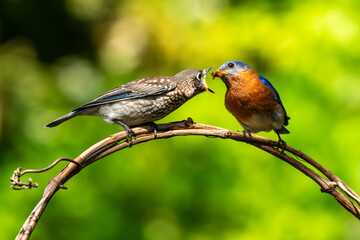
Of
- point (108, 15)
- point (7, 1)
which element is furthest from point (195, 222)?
point (7, 1)

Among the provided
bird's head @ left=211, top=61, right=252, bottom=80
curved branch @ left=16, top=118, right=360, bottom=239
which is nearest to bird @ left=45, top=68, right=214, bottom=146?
bird's head @ left=211, top=61, right=252, bottom=80

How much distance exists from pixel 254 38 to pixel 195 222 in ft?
7.22

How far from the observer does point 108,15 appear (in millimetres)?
6867

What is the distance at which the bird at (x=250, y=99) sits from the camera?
2893 mm

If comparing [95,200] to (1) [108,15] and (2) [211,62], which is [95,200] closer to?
(2) [211,62]

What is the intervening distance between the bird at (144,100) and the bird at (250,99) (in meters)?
0.16

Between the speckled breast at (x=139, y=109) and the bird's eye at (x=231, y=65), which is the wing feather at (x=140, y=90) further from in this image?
the bird's eye at (x=231, y=65)

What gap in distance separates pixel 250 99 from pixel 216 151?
167cm

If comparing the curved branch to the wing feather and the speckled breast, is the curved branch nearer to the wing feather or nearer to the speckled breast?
the speckled breast

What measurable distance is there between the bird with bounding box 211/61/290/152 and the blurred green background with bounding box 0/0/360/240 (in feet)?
4.99

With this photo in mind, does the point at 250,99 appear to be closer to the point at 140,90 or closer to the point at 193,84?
the point at 193,84

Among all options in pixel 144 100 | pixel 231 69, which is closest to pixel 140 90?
pixel 144 100

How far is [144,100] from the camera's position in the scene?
124 inches

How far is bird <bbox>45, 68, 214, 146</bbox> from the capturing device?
309cm
